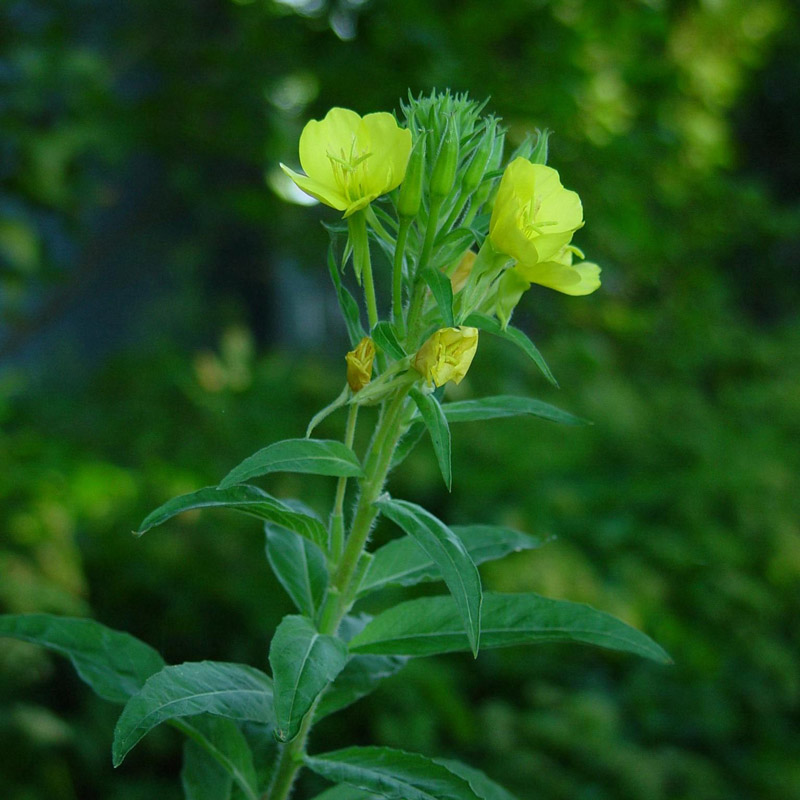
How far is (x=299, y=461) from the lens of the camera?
618 mm

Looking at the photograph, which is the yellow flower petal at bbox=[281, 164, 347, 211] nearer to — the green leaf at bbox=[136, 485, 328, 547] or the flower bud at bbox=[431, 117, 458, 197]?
the flower bud at bbox=[431, 117, 458, 197]

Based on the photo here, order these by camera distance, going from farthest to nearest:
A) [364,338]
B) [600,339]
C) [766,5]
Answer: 1. [766,5]
2. [600,339]
3. [364,338]

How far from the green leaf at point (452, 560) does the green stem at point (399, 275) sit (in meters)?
0.14

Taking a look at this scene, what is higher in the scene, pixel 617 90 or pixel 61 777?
pixel 617 90

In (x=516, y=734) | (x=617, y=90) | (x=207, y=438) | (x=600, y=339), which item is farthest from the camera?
(x=600, y=339)

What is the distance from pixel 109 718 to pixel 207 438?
1.05m

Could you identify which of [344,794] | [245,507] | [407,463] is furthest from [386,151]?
[407,463]

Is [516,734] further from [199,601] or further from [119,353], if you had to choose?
[119,353]

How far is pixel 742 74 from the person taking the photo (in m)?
5.71

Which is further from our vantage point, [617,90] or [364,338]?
[617,90]

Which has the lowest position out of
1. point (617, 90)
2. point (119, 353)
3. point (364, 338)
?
point (364, 338)

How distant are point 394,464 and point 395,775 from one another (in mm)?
228

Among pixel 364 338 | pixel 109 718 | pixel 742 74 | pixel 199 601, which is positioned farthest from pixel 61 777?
pixel 742 74

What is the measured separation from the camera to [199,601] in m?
2.33
